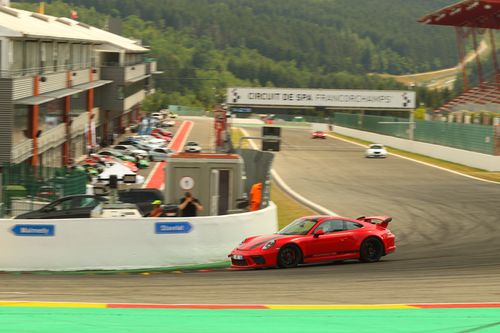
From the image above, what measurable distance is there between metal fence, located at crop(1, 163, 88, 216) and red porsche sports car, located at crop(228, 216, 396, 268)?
7.77 meters

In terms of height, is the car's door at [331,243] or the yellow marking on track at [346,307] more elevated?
the yellow marking on track at [346,307]

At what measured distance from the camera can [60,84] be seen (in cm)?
5272

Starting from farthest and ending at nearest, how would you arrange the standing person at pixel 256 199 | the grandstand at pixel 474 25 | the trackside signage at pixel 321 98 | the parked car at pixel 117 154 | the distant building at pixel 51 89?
the trackside signage at pixel 321 98 < the grandstand at pixel 474 25 < the parked car at pixel 117 154 < the distant building at pixel 51 89 < the standing person at pixel 256 199

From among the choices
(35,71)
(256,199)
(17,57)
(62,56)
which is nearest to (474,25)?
(62,56)

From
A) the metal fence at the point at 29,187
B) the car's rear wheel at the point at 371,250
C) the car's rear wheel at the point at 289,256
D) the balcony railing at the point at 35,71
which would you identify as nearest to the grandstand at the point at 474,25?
the balcony railing at the point at 35,71

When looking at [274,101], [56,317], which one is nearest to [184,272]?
[56,317]

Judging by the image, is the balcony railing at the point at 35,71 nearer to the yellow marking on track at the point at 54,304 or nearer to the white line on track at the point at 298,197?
the white line on track at the point at 298,197

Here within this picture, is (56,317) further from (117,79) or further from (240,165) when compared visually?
(117,79)

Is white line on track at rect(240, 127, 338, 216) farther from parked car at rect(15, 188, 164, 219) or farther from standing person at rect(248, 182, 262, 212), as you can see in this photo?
parked car at rect(15, 188, 164, 219)

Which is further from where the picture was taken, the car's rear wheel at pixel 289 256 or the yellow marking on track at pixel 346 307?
the car's rear wheel at pixel 289 256

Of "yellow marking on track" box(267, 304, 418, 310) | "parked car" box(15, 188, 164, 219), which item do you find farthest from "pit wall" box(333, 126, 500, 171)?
"yellow marking on track" box(267, 304, 418, 310)

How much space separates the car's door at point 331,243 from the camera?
19.7 metres

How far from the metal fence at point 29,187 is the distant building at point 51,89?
454 inches

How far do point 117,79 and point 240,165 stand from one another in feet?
167
